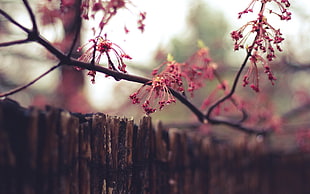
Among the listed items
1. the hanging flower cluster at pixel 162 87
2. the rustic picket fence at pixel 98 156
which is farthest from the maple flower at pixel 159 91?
the rustic picket fence at pixel 98 156

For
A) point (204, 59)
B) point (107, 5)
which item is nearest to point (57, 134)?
point (107, 5)

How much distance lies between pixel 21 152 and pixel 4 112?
7.9 inches

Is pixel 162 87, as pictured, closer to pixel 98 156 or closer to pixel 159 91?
pixel 159 91

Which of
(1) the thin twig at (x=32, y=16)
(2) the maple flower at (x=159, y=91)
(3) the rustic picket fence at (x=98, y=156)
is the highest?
(1) the thin twig at (x=32, y=16)

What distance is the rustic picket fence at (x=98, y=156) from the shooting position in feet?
5.39

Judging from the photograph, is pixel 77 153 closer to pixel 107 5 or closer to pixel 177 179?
pixel 107 5

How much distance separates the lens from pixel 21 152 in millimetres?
1655

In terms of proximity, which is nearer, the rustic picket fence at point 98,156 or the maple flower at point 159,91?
the rustic picket fence at point 98,156

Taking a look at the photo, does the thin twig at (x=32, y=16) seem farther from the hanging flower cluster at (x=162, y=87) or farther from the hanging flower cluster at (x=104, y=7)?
the hanging flower cluster at (x=162, y=87)

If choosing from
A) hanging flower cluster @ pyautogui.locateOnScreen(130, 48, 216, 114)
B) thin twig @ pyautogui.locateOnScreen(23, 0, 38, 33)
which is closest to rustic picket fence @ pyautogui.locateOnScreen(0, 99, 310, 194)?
hanging flower cluster @ pyautogui.locateOnScreen(130, 48, 216, 114)

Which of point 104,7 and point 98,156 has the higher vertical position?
point 104,7

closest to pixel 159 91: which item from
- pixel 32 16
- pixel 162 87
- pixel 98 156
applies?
pixel 162 87

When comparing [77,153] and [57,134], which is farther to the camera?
[77,153]

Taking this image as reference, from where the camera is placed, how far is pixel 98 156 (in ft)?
7.29
